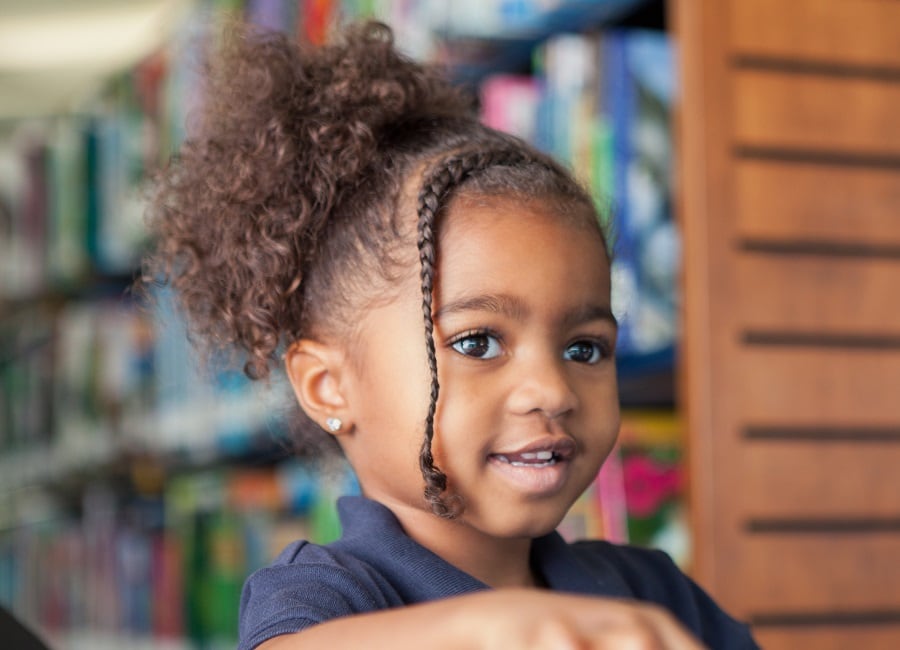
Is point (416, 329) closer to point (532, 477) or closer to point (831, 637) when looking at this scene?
point (532, 477)

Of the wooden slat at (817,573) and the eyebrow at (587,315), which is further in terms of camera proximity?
the wooden slat at (817,573)

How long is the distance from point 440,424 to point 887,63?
0.95 meters

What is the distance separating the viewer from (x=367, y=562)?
2.87 feet

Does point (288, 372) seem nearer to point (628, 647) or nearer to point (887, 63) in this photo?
point (628, 647)

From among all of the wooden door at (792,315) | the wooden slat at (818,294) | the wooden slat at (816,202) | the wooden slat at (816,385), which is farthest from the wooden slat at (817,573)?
the wooden slat at (816,202)

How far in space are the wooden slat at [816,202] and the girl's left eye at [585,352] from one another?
60 cm

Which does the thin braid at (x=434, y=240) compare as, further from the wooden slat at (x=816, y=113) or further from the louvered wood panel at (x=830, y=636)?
the louvered wood panel at (x=830, y=636)

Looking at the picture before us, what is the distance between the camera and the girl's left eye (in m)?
0.92

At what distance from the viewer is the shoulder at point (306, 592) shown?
731 mm

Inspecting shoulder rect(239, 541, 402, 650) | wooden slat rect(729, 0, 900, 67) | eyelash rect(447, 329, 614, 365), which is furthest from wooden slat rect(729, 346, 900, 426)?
shoulder rect(239, 541, 402, 650)

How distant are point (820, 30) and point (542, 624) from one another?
3.94 feet

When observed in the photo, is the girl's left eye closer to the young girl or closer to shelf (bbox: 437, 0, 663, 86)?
the young girl

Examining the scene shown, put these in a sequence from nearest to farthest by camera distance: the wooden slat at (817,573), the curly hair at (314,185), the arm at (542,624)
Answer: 1. the arm at (542,624)
2. the curly hair at (314,185)
3. the wooden slat at (817,573)

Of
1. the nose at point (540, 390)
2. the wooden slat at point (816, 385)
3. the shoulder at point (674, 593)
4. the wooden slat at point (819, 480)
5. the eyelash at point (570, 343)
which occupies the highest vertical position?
the eyelash at point (570, 343)
